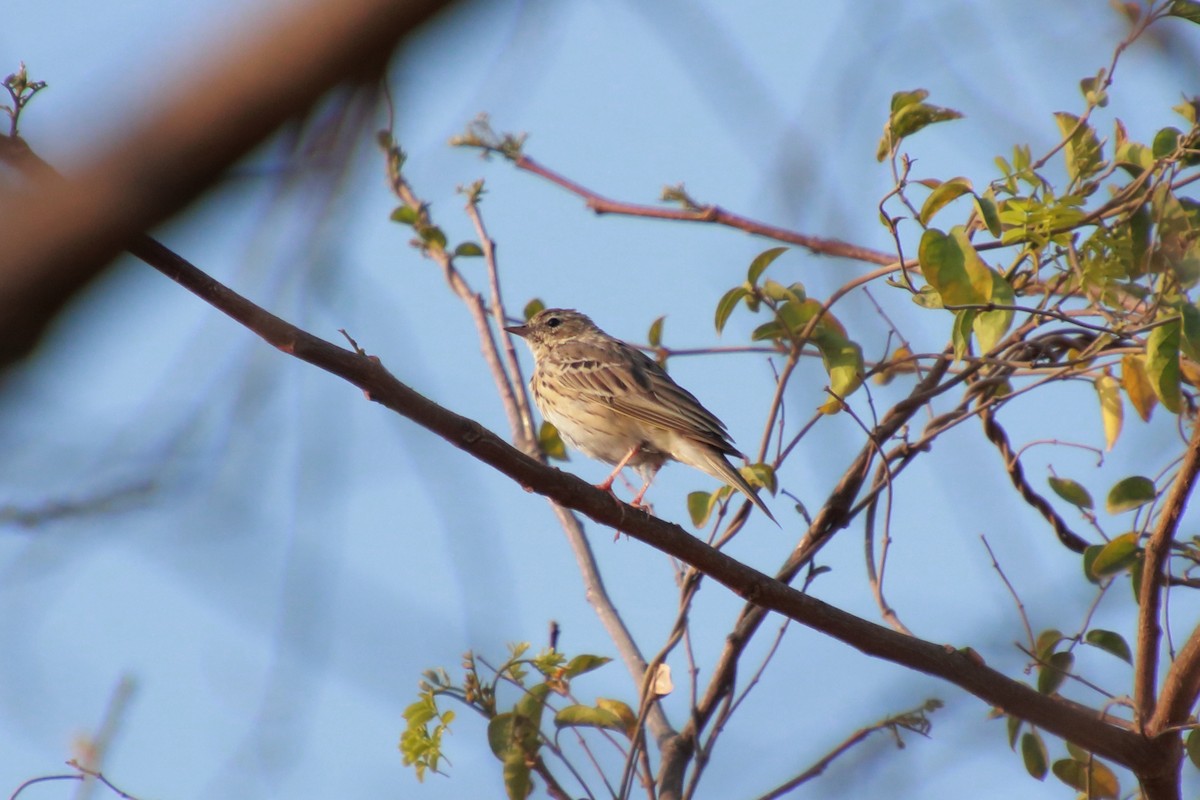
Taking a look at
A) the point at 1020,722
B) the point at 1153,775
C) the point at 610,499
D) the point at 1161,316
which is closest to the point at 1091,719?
the point at 1153,775

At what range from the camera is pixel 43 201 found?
1326 mm

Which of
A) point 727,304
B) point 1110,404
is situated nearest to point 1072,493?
point 1110,404

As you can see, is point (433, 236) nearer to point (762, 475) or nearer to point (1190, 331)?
point (762, 475)

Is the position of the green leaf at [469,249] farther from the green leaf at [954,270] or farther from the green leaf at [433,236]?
the green leaf at [954,270]

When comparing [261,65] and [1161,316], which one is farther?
[1161,316]

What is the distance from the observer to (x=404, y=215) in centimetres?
624

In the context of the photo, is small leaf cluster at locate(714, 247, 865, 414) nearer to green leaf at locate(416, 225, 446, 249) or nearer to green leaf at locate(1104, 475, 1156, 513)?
green leaf at locate(1104, 475, 1156, 513)

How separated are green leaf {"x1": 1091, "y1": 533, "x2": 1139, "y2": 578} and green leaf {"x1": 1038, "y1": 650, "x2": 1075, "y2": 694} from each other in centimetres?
35

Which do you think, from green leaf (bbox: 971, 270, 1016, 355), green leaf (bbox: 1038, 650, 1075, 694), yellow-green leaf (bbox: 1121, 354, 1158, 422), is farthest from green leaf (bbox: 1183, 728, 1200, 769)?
green leaf (bbox: 971, 270, 1016, 355)

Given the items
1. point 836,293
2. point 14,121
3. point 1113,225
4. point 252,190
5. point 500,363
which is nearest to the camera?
point 252,190

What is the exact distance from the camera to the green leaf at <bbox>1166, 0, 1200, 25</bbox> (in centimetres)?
390

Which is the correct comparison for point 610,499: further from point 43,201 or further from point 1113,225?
point 43,201

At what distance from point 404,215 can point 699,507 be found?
2.13 metres

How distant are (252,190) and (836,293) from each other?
343cm
